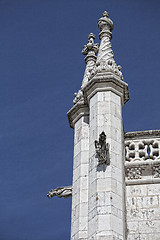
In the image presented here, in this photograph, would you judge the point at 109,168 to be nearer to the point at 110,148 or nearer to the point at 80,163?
the point at 110,148

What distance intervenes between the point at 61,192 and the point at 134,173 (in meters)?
1.94

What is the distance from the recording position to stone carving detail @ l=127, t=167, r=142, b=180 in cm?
1130

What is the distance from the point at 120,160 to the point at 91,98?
1.88 m

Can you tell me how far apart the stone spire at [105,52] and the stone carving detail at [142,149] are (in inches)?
64.1

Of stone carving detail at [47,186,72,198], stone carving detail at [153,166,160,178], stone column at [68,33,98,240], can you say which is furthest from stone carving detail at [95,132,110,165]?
stone carving detail at [47,186,72,198]

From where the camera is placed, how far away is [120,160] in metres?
10.8

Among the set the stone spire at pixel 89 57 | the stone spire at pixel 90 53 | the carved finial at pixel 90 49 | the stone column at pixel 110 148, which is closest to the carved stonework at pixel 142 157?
the stone column at pixel 110 148

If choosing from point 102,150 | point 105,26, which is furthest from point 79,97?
point 102,150

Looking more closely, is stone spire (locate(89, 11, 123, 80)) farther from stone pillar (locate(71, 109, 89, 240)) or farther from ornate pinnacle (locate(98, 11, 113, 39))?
stone pillar (locate(71, 109, 89, 240))

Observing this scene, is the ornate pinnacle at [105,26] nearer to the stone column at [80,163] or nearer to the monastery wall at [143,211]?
the stone column at [80,163]

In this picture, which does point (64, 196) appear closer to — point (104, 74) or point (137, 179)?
point (137, 179)

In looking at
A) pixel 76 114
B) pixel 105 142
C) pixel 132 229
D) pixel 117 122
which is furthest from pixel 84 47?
pixel 132 229

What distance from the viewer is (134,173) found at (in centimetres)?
1134

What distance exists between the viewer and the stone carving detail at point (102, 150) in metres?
10.5
